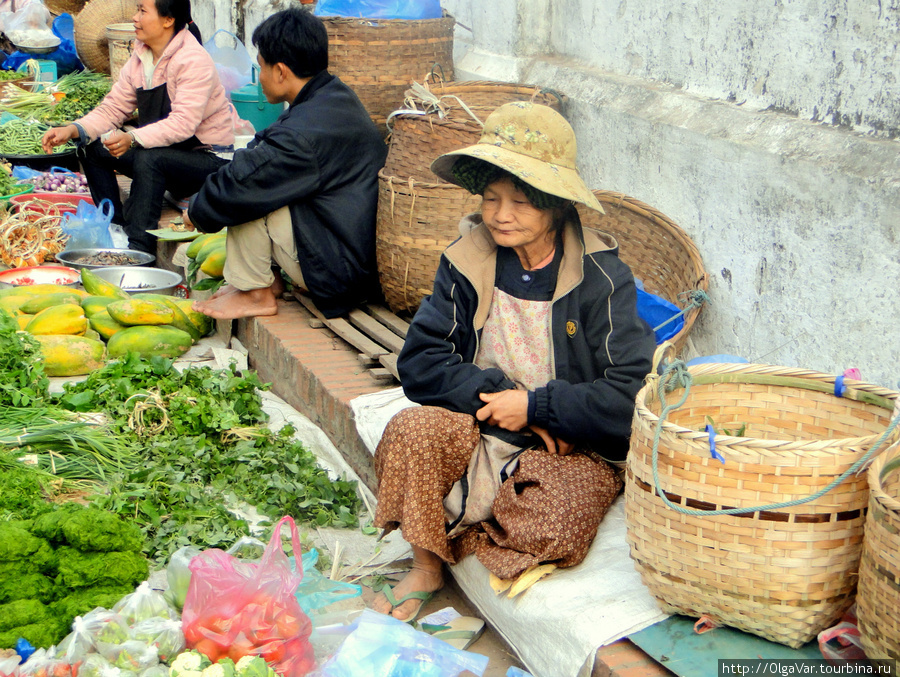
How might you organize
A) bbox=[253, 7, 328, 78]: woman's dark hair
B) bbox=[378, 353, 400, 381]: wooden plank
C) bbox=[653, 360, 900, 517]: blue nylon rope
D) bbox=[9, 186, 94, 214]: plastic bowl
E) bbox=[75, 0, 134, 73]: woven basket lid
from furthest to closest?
bbox=[75, 0, 134, 73]: woven basket lid
bbox=[9, 186, 94, 214]: plastic bowl
bbox=[253, 7, 328, 78]: woman's dark hair
bbox=[378, 353, 400, 381]: wooden plank
bbox=[653, 360, 900, 517]: blue nylon rope

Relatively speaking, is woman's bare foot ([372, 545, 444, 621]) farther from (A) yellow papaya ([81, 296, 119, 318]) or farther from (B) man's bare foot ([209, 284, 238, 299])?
(A) yellow papaya ([81, 296, 119, 318])

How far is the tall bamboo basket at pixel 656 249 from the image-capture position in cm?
342

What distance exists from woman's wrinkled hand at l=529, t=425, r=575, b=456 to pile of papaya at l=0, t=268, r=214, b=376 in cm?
240

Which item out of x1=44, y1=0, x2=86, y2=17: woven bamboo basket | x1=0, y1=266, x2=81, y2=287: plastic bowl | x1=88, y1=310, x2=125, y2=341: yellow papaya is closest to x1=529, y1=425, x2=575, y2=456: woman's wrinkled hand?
x1=88, y1=310, x2=125, y2=341: yellow papaya

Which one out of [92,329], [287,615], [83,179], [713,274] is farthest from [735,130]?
[83,179]

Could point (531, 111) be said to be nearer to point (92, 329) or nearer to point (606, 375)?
point (606, 375)

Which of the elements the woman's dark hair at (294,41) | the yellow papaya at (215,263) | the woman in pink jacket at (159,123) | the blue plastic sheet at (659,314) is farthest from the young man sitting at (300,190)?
the woman in pink jacket at (159,123)

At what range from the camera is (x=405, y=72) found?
16.8 feet

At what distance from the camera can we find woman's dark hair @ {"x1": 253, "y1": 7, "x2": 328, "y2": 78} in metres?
4.20

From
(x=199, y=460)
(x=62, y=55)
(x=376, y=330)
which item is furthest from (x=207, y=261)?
(x=62, y=55)

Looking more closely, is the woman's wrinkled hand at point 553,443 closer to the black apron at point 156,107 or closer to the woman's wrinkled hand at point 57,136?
the black apron at point 156,107

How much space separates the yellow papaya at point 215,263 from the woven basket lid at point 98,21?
544cm

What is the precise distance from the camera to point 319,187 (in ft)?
14.3

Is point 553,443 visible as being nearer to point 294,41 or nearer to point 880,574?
point 880,574
